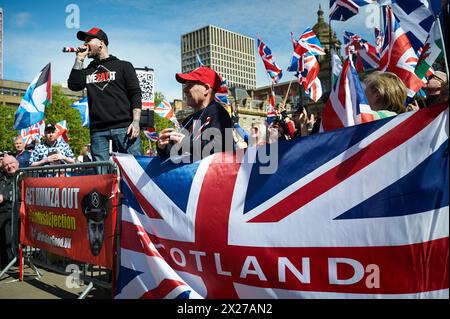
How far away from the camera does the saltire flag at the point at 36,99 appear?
28.9ft

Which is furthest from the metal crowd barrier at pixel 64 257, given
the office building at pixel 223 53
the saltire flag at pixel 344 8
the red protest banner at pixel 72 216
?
the office building at pixel 223 53

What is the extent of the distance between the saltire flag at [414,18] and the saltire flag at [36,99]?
701 centimetres

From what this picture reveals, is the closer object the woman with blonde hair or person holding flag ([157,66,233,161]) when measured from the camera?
the woman with blonde hair

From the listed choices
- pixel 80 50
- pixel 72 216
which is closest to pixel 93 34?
pixel 80 50

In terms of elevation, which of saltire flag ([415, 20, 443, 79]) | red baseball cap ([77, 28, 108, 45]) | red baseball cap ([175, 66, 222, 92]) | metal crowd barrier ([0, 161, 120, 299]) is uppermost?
red baseball cap ([77, 28, 108, 45])

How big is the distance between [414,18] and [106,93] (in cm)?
482

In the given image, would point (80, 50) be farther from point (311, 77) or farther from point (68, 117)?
point (68, 117)

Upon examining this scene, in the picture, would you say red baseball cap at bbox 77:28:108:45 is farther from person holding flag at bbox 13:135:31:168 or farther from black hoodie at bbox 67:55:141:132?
person holding flag at bbox 13:135:31:168

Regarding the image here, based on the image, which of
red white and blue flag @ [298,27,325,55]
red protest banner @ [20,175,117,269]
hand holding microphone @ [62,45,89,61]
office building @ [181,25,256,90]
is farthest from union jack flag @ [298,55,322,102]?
office building @ [181,25,256,90]

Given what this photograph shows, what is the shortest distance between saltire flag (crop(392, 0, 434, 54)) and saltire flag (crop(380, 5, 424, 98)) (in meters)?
0.13

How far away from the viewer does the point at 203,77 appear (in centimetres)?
377

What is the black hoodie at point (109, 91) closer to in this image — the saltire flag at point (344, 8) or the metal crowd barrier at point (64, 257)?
the metal crowd barrier at point (64, 257)

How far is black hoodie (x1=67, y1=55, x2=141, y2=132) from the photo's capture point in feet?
15.8

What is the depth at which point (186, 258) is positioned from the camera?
3.12 metres
